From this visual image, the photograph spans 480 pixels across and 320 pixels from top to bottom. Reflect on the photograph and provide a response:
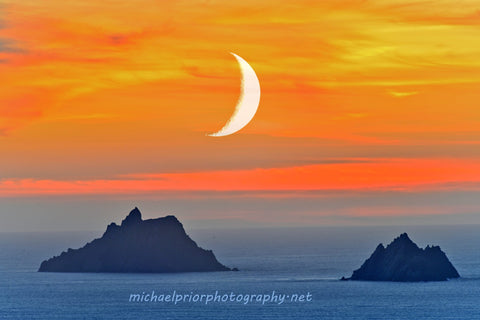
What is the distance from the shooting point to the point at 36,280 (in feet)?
650

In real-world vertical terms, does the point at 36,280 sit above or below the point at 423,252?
below

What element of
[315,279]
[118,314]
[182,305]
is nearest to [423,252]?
[315,279]

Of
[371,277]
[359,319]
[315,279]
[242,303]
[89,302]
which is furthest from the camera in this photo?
[315,279]

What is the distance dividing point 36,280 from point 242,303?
68.0 meters

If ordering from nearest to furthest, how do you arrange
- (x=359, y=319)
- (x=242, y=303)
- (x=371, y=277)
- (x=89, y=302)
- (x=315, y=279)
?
(x=359, y=319) < (x=242, y=303) < (x=89, y=302) < (x=371, y=277) < (x=315, y=279)

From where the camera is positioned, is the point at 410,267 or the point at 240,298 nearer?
the point at 240,298

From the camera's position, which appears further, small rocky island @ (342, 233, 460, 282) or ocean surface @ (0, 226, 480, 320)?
small rocky island @ (342, 233, 460, 282)

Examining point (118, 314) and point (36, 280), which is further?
point (36, 280)

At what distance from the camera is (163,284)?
7121 inches

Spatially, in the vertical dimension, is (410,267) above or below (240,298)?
above

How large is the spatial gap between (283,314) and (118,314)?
80.6 feet

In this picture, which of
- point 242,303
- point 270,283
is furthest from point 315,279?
point 242,303

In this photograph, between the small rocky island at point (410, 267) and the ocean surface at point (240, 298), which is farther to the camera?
the small rocky island at point (410, 267)

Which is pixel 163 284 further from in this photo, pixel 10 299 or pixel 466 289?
pixel 466 289
